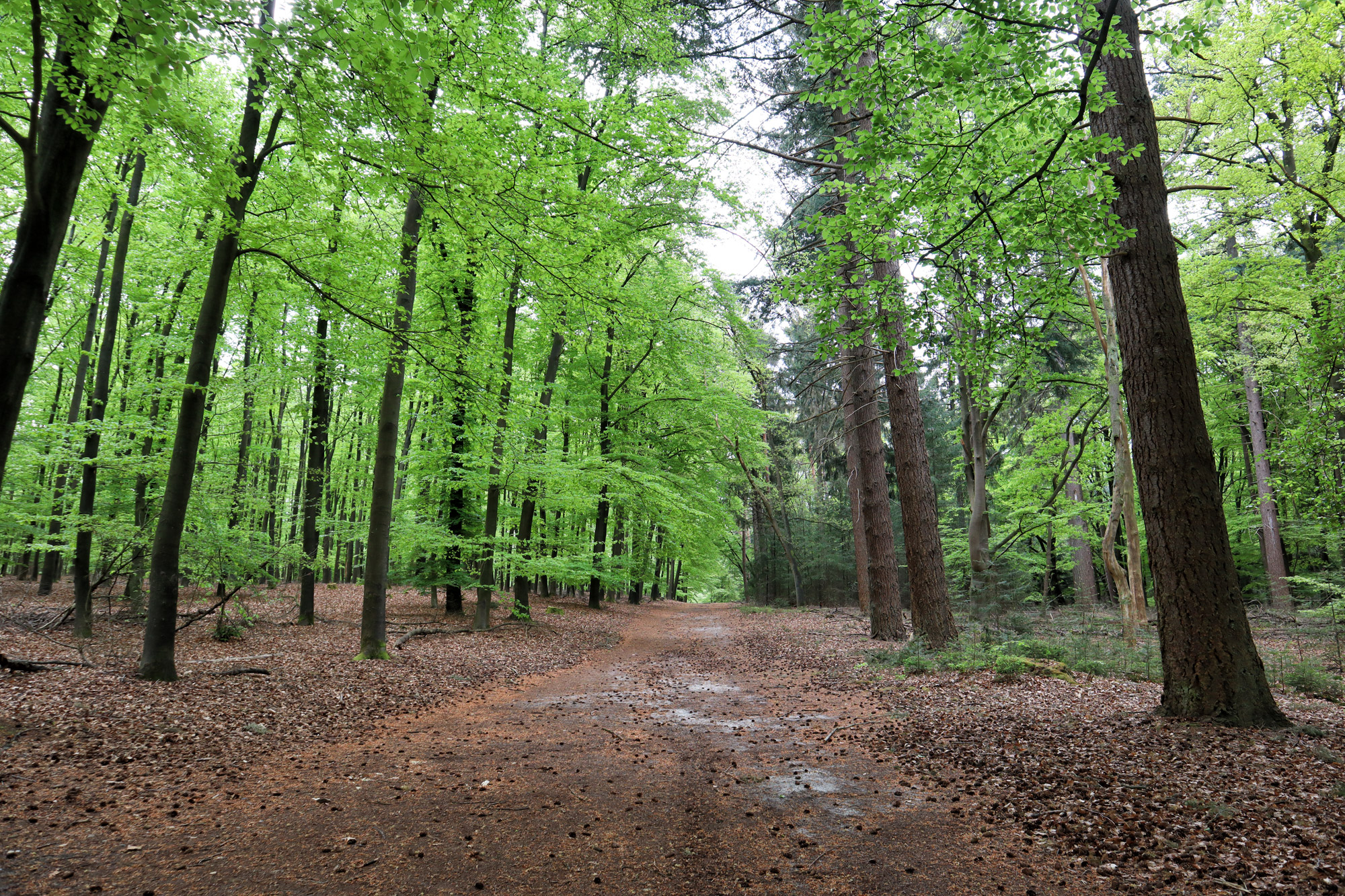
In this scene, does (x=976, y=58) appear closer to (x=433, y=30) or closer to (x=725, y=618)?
(x=433, y=30)

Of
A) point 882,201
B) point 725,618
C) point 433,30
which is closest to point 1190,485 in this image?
point 882,201

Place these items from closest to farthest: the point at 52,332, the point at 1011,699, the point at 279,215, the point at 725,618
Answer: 1. the point at 1011,699
2. the point at 279,215
3. the point at 52,332
4. the point at 725,618

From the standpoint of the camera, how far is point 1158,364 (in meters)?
5.79

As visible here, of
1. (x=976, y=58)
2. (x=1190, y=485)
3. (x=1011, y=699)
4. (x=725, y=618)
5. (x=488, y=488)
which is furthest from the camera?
(x=725, y=618)

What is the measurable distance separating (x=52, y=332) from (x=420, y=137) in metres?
18.0

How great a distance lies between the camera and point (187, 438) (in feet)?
24.3

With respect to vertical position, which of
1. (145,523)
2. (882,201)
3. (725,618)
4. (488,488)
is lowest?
(725,618)

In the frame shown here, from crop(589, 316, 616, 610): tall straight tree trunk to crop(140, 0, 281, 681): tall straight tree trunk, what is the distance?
812cm

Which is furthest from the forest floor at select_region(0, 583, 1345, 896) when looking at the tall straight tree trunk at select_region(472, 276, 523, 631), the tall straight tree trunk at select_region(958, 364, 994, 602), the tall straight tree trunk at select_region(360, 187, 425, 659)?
the tall straight tree trunk at select_region(472, 276, 523, 631)

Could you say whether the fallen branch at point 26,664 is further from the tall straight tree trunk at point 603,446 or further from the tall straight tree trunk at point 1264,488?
the tall straight tree trunk at point 1264,488

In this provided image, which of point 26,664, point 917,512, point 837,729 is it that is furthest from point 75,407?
point 917,512

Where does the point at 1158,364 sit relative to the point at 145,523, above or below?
above

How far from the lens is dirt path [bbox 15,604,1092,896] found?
326 centimetres

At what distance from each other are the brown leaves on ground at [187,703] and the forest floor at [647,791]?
33 mm
